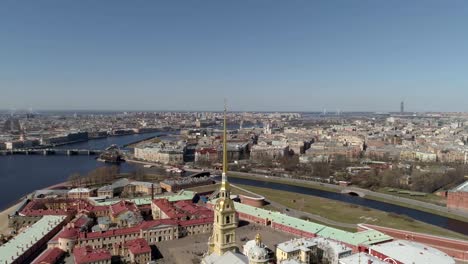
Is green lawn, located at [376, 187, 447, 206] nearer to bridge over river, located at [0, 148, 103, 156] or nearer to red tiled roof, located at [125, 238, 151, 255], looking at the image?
red tiled roof, located at [125, 238, 151, 255]

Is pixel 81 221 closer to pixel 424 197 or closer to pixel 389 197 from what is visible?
pixel 389 197

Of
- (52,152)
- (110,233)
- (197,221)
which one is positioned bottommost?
(52,152)

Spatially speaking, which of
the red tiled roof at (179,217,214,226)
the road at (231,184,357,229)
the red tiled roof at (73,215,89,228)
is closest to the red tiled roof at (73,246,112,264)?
the red tiled roof at (73,215,89,228)

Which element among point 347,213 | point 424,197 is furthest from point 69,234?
point 424,197

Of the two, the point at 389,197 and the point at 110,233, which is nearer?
the point at 110,233

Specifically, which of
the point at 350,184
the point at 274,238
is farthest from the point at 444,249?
the point at 350,184

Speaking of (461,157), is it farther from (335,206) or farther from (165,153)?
(165,153)
